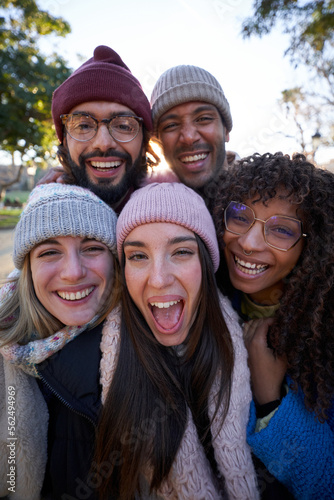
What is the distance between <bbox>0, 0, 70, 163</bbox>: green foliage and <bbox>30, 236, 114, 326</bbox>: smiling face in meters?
13.2

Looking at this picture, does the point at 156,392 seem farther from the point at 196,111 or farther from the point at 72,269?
the point at 196,111

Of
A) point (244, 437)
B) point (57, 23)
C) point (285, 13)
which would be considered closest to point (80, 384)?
point (244, 437)

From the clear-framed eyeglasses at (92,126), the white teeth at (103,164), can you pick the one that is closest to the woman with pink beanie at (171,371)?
the white teeth at (103,164)

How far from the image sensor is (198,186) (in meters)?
3.33

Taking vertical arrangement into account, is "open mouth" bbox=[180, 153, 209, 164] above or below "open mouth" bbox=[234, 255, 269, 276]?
above

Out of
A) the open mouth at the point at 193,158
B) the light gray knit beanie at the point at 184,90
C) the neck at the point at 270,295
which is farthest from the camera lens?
the open mouth at the point at 193,158

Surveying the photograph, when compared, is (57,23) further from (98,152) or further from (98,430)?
(98,430)

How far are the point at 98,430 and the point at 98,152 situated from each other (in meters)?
2.25

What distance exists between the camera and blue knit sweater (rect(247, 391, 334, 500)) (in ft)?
6.15

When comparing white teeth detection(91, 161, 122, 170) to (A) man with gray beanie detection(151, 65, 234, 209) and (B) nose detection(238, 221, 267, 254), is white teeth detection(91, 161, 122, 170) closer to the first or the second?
(A) man with gray beanie detection(151, 65, 234, 209)

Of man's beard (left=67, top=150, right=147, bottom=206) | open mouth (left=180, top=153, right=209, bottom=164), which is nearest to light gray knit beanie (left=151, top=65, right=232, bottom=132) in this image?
open mouth (left=180, top=153, right=209, bottom=164)

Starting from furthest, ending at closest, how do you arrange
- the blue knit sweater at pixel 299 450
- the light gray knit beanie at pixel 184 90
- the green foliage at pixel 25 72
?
the green foliage at pixel 25 72, the light gray knit beanie at pixel 184 90, the blue knit sweater at pixel 299 450

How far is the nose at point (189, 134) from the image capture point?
124 inches

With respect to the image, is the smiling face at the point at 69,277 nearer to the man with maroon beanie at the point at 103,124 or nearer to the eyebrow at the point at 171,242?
the eyebrow at the point at 171,242
